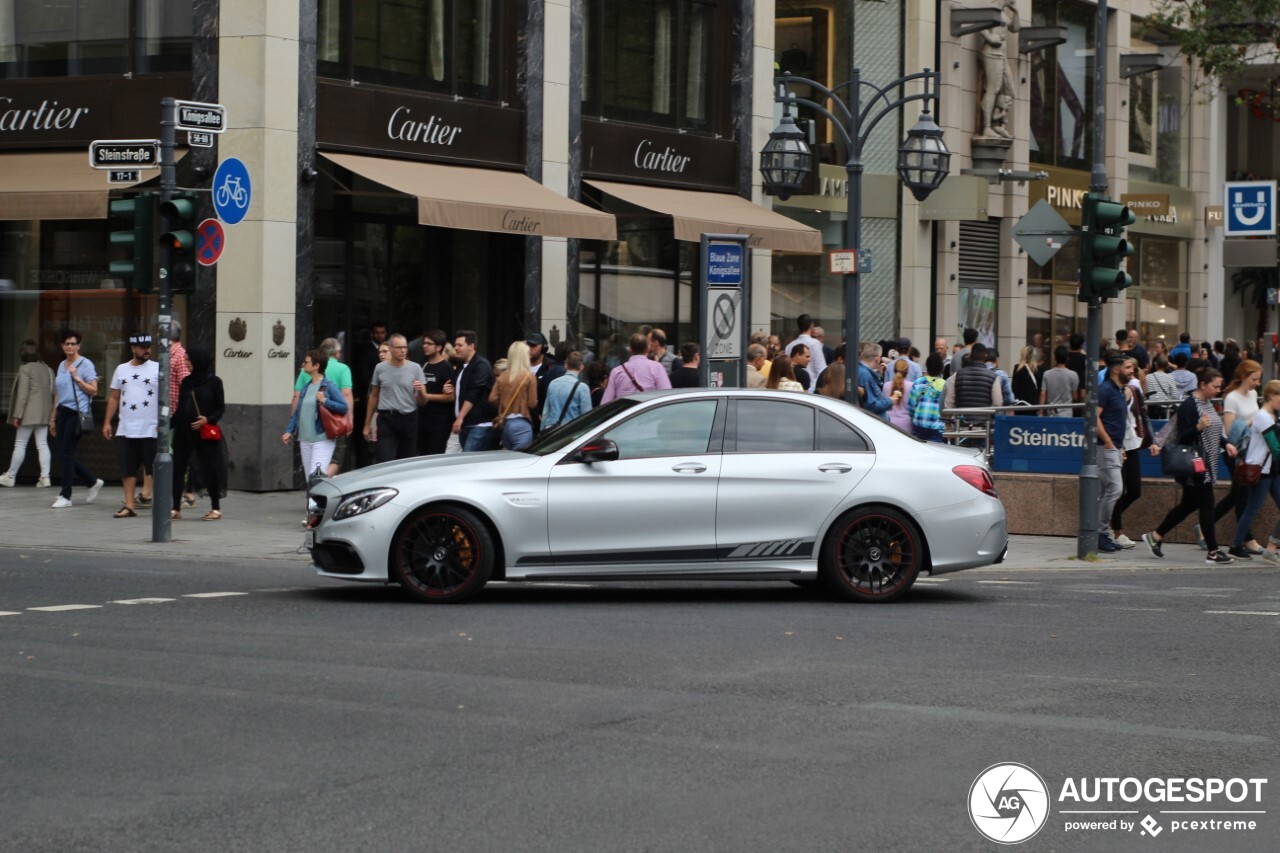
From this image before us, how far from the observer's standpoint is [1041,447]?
63.6 ft

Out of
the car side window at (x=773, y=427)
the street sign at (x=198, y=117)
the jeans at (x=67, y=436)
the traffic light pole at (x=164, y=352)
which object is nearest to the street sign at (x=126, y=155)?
the traffic light pole at (x=164, y=352)

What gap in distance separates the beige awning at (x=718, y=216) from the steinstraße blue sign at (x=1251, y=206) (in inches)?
247

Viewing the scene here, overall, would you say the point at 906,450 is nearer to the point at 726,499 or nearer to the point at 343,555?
the point at 726,499

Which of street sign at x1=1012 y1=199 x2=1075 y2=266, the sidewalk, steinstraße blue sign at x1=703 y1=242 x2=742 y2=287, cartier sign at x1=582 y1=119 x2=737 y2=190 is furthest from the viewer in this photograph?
cartier sign at x1=582 y1=119 x2=737 y2=190

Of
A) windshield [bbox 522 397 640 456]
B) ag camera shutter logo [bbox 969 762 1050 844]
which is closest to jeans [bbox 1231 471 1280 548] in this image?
windshield [bbox 522 397 640 456]

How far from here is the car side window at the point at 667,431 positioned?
1234 centimetres

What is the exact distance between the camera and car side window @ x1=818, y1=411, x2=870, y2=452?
41.3 feet

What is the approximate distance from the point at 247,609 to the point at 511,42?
14.7 metres

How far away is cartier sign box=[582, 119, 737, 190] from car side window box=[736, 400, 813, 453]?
46.0 feet

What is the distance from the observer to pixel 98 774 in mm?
6914

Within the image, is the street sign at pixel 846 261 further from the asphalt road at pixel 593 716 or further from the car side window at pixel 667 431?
the car side window at pixel 667 431

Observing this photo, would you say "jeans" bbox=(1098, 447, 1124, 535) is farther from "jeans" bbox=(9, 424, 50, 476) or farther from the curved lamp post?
"jeans" bbox=(9, 424, 50, 476)

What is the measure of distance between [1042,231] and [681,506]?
6.39 meters

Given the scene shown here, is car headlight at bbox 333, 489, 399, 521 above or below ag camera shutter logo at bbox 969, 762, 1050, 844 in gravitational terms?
above
